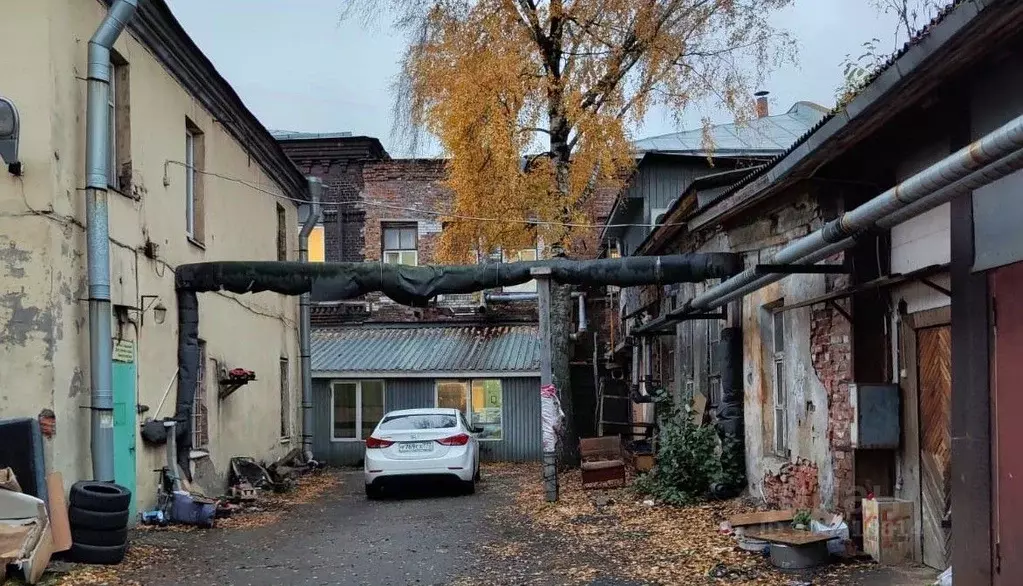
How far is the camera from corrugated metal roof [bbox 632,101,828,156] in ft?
61.7

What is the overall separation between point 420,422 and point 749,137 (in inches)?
388

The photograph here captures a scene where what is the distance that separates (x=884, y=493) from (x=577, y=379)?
51.7 ft

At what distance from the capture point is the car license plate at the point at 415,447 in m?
13.8

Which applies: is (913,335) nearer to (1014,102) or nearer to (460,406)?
(1014,102)

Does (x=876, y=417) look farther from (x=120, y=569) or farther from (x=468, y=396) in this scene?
(x=468, y=396)

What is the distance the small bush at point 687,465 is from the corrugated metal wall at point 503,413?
9557mm

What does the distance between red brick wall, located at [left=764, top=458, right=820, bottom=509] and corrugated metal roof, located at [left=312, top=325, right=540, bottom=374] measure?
1137 cm

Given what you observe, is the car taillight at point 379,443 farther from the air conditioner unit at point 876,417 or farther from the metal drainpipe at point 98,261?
the air conditioner unit at point 876,417

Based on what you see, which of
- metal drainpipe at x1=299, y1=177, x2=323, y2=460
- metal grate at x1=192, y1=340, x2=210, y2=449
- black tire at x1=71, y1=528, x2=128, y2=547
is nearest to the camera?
black tire at x1=71, y1=528, x2=128, y2=547

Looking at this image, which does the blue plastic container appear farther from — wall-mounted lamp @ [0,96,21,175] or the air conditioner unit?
the air conditioner unit

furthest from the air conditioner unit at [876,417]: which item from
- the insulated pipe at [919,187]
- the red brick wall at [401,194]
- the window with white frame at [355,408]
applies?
the red brick wall at [401,194]

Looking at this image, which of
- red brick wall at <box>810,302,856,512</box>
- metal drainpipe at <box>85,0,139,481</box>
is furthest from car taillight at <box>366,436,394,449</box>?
red brick wall at <box>810,302,856,512</box>

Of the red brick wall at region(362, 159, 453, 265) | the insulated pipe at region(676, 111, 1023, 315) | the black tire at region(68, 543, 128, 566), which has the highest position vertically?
the red brick wall at region(362, 159, 453, 265)

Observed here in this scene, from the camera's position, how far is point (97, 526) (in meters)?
8.52
